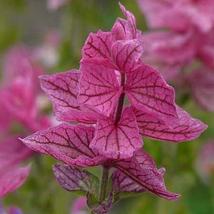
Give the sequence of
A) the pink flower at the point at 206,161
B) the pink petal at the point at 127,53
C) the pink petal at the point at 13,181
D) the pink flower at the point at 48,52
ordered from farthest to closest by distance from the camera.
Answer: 1. the pink flower at the point at 48,52
2. the pink flower at the point at 206,161
3. the pink petal at the point at 13,181
4. the pink petal at the point at 127,53

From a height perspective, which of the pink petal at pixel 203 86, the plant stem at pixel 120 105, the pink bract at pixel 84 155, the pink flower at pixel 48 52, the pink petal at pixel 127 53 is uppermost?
the pink flower at pixel 48 52

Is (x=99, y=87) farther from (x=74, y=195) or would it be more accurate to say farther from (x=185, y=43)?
(x=74, y=195)

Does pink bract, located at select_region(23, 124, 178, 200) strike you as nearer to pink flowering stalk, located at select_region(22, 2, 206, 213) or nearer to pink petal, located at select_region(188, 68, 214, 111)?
pink flowering stalk, located at select_region(22, 2, 206, 213)

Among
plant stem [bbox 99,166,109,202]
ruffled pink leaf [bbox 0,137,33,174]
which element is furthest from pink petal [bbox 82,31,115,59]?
ruffled pink leaf [bbox 0,137,33,174]

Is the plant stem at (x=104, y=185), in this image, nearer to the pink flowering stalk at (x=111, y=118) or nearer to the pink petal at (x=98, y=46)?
the pink flowering stalk at (x=111, y=118)

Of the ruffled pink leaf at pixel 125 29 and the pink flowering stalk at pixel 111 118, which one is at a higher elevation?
the ruffled pink leaf at pixel 125 29

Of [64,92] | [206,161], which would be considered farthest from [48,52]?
[64,92]

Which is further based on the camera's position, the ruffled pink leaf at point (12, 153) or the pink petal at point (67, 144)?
the ruffled pink leaf at point (12, 153)

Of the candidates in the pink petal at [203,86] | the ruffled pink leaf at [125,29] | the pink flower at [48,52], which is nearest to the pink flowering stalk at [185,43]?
the pink petal at [203,86]
